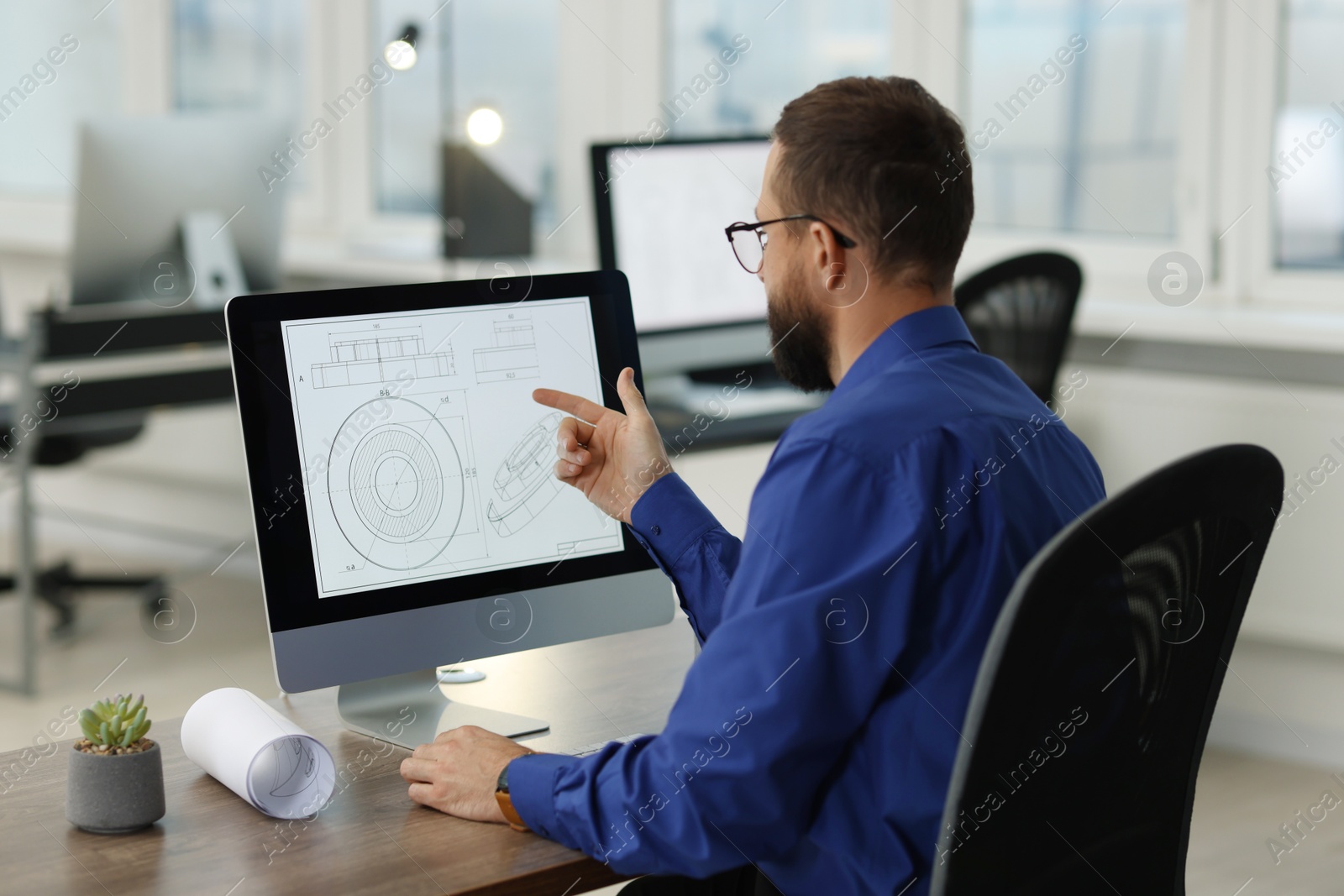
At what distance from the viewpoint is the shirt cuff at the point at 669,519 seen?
4.47 feet

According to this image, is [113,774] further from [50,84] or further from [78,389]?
[50,84]

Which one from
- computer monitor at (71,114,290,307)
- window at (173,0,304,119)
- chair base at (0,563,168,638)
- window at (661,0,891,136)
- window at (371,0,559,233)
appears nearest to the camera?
computer monitor at (71,114,290,307)

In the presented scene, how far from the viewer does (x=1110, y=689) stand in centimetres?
97

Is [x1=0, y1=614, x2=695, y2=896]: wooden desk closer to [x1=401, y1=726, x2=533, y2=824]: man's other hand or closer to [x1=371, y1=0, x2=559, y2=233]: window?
[x1=401, y1=726, x2=533, y2=824]: man's other hand

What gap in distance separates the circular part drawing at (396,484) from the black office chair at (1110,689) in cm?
60

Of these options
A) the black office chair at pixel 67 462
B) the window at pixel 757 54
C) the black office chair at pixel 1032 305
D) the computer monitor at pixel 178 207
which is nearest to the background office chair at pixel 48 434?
the black office chair at pixel 67 462

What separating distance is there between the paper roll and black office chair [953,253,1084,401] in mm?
1960

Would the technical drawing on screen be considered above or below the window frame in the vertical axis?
below

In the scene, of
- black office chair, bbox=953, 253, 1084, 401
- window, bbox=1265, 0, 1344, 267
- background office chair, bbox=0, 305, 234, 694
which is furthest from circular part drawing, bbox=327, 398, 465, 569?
window, bbox=1265, 0, 1344, 267

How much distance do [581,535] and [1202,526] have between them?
0.69m

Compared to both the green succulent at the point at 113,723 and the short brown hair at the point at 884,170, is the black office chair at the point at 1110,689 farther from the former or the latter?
the green succulent at the point at 113,723

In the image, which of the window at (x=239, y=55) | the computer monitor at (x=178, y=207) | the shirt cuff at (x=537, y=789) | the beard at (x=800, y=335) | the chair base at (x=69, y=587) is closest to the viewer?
the shirt cuff at (x=537, y=789)

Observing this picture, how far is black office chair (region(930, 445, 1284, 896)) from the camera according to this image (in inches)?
34.8

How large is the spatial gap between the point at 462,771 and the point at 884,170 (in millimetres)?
618
